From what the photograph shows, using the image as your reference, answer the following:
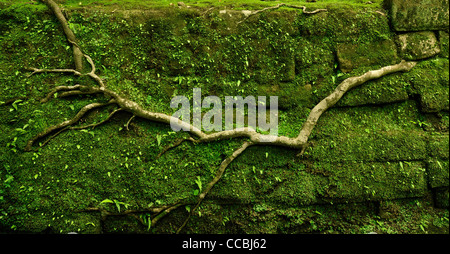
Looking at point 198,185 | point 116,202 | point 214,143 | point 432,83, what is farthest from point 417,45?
point 116,202

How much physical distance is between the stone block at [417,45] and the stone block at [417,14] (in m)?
0.13

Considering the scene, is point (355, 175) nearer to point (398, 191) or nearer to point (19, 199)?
point (398, 191)

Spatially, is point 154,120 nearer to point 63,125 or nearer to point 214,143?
point 214,143

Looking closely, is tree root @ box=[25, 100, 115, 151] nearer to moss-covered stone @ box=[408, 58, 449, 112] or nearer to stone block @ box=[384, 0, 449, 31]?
stone block @ box=[384, 0, 449, 31]

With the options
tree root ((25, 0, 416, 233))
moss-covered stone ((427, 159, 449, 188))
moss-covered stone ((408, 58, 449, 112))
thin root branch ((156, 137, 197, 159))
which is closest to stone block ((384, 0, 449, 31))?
moss-covered stone ((408, 58, 449, 112))

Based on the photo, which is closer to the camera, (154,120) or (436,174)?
(154,120)

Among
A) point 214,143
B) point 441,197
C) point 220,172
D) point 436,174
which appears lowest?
point 441,197

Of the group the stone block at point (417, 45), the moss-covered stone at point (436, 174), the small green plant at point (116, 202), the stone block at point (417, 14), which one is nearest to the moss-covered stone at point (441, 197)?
the moss-covered stone at point (436, 174)

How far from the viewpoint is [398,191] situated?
16.2 feet
